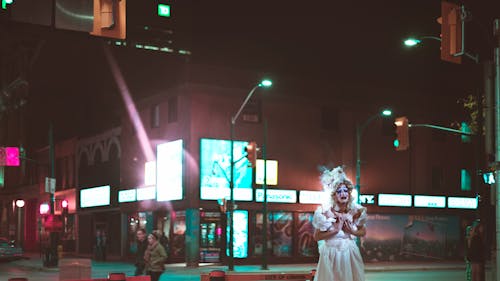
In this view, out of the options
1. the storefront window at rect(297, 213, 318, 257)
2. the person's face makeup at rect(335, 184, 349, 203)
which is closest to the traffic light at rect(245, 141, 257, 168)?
the storefront window at rect(297, 213, 318, 257)

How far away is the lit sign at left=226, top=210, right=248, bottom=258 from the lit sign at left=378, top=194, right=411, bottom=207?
30.6 feet

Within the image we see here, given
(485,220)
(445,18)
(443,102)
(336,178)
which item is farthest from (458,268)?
(336,178)

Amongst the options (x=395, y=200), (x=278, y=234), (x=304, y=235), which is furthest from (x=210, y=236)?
(x=395, y=200)

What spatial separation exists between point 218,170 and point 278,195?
4.09m

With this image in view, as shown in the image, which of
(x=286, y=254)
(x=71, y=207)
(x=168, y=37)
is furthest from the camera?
(x=168, y=37)

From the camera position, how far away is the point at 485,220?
1944 cm

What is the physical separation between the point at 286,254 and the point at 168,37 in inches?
1159

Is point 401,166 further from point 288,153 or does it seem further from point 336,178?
point 336,178

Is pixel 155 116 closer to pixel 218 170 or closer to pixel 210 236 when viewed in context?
pixel 218 170

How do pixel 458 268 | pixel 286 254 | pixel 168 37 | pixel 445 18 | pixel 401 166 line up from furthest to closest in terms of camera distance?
pixel 168 37 < pixel 401 166 < pixel 286 254 < pixel 458 268 < pixel 445 18

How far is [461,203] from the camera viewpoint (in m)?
50.0

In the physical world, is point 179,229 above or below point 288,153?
below

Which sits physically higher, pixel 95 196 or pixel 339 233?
pixel 339 233

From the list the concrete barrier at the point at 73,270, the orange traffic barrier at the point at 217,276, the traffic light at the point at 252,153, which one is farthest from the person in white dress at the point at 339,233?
the traffic light at the point at 252,153
